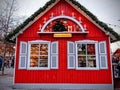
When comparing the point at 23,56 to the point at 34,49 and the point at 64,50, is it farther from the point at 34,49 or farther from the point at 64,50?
the point at 64,50

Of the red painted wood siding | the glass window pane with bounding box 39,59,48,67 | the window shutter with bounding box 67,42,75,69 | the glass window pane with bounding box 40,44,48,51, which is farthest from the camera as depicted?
the glass window pane with bounding box 40,44,48,51

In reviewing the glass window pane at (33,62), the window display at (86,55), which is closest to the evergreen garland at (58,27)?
the window display at (86,55)

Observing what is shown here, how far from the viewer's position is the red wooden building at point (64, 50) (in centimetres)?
1455

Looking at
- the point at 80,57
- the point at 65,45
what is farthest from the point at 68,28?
the point at 80,57

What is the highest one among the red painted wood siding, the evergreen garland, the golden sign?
the evergreen garland

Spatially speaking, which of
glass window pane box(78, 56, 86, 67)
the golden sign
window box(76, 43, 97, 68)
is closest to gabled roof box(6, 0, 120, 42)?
window box(76, 43, 97, 68)

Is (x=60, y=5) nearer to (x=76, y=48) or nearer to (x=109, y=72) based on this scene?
(x=76, y=48)

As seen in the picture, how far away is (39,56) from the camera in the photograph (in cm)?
1502

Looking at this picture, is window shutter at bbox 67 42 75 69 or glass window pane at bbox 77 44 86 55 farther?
glass window pane at bbox 77 44 86 55

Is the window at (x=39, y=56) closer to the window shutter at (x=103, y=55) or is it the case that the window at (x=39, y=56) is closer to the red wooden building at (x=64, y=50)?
the red wooden building at (x=64, y=50)

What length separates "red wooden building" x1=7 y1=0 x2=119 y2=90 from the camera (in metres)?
14.6

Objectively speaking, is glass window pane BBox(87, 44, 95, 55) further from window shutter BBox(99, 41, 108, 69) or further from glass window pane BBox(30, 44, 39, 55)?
glass window pane BBox(30, 44, 39, 55)

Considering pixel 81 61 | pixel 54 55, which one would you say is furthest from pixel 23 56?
pixel 81 61

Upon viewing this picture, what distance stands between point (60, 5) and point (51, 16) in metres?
1.03
